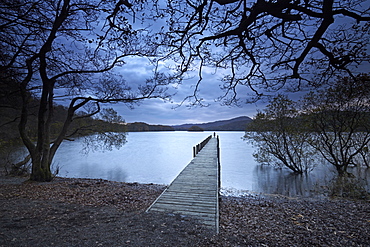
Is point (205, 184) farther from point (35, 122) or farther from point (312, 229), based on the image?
point (35, 122)

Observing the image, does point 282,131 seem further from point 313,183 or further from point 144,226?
point 144,226

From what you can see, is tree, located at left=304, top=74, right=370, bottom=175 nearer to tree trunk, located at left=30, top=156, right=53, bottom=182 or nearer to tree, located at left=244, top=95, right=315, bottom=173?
tree, located at left=244, top=95, right=315, bottom=173

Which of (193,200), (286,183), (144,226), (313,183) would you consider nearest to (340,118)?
(313,183)

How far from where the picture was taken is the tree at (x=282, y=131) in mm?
12258

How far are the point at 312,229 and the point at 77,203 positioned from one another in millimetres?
5276

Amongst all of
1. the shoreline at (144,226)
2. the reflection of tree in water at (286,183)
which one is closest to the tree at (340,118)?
the reflection of tree in water at (286,183)

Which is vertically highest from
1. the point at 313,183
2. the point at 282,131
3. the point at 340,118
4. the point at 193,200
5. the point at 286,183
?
the point at 340,118

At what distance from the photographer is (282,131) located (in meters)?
12.8

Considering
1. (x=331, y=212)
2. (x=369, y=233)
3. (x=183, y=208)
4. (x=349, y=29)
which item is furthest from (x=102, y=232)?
(x=331, y=212)

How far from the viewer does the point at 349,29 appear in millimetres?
3367

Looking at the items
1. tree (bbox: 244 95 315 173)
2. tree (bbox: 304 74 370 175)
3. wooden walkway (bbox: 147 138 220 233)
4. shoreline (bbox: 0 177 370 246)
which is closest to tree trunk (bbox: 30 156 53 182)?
shoreline (bbox: 0 177 370 246)

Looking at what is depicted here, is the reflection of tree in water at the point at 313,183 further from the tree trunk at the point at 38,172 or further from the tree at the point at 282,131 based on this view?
the tree trunk at the point at 38,172

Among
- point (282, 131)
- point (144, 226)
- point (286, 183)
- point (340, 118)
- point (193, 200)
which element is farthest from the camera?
point (282, 131)

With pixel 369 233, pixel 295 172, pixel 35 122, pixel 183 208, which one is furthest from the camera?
pixel 295 172
